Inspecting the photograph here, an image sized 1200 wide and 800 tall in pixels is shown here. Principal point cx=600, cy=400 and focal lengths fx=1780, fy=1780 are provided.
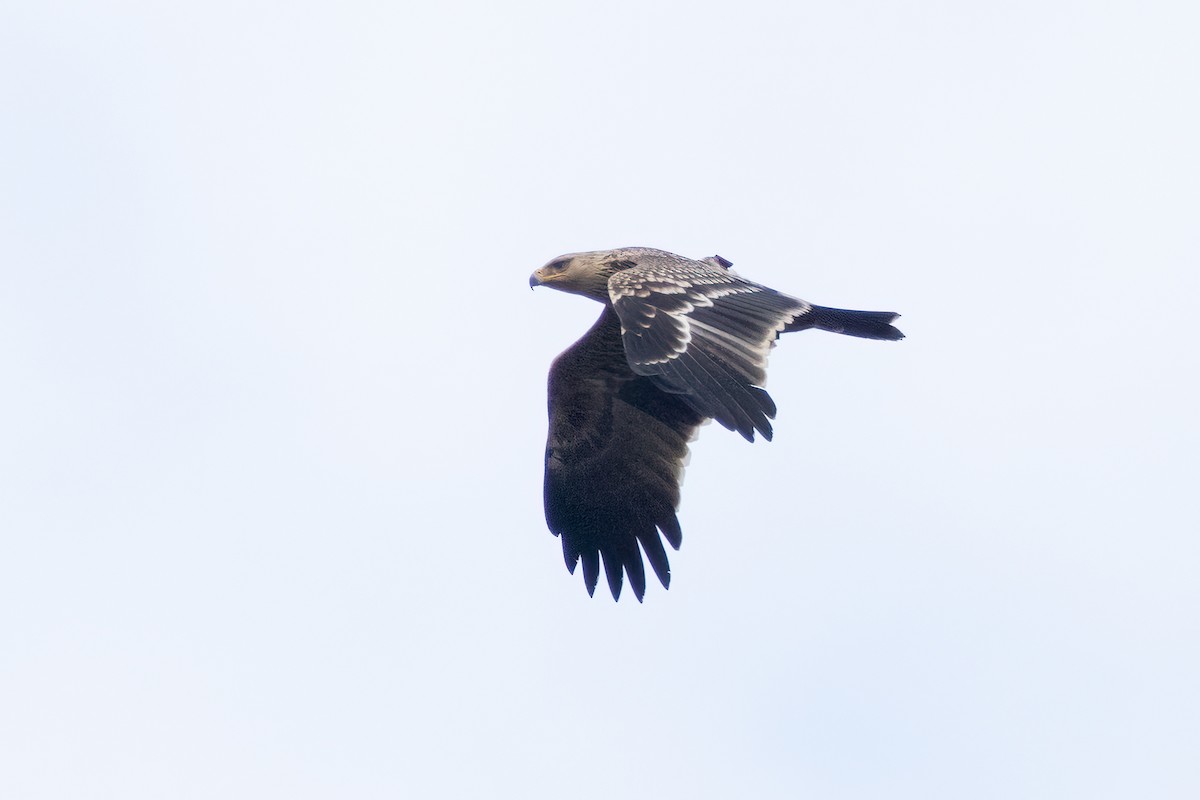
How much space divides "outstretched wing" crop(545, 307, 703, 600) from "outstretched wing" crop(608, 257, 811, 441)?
1.61m

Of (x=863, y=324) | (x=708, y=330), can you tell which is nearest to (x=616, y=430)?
(x=863, y=324)

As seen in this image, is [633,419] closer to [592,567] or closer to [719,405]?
[592,567]

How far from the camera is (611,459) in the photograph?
12875mm

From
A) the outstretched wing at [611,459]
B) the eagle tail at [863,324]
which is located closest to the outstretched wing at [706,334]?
the eagle tail at [863,324]

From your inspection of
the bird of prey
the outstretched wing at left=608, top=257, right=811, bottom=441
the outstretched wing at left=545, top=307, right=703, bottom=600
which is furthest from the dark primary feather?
the outstretched wing at left=545, top=307, right=703, bottom=600

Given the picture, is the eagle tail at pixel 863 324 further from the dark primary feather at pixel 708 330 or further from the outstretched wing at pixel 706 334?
the outstretched wing at pixel 706 334

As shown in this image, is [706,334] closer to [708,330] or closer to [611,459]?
[708,330]

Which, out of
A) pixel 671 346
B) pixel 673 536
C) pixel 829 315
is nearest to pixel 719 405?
pixel 671 346

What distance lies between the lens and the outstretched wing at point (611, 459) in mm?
12633

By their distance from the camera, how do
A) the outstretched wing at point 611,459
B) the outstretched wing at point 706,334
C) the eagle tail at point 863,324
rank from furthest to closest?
1. the outstretched wing at point 611,459
2. the eagle tail at point 863,324
3. the outstretched wing at point 706,334

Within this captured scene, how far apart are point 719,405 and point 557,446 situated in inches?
142

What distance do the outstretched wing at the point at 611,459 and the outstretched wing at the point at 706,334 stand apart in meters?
1.61

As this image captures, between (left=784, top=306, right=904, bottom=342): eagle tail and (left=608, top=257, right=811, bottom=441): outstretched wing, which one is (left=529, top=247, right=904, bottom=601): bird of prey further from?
(left=608, top=257, right=811, bottom=441): outstretched wing

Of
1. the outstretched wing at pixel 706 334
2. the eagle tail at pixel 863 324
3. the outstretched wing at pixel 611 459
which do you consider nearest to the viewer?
the outstretched wing at pixel 706 334
